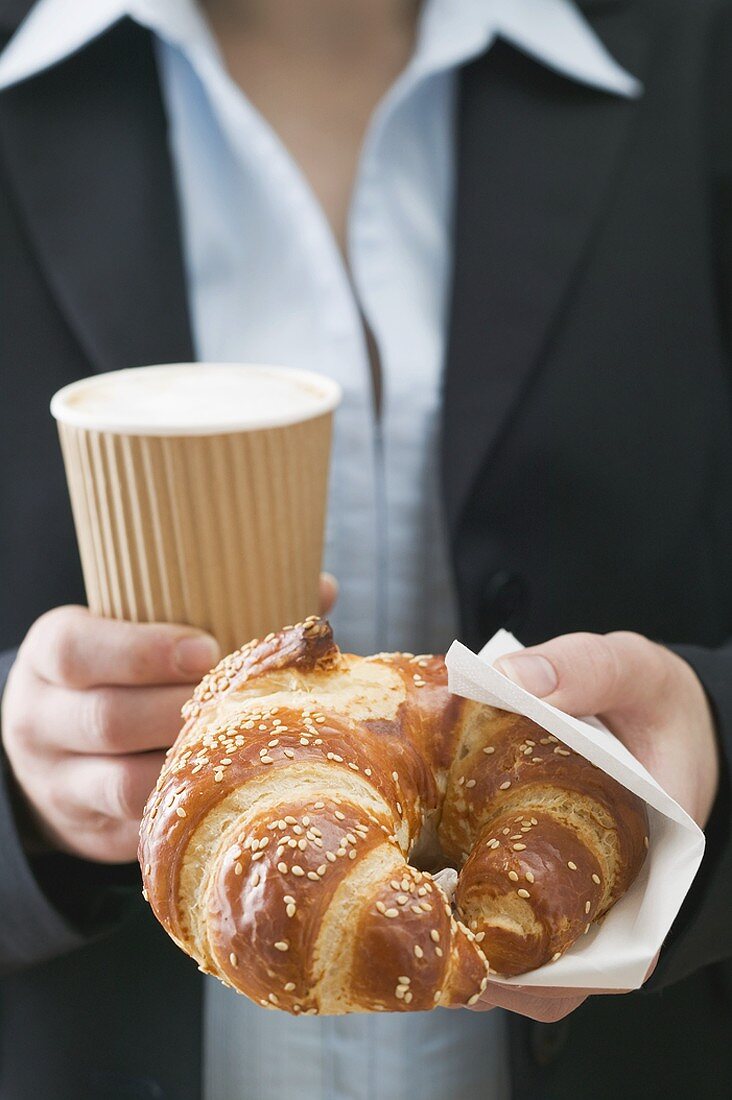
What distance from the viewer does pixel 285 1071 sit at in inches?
37.0

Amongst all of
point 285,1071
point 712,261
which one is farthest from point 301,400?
point 285,1071

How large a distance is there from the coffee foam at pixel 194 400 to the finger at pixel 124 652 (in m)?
0.12

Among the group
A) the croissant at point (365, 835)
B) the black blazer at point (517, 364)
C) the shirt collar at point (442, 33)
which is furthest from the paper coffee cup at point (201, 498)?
the shirt collar at point (442, 33)

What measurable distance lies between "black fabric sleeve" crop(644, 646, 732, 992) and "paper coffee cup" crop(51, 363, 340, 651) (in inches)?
11.3

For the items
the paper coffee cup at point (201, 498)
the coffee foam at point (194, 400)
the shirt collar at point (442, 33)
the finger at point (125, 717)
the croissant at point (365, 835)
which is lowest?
the finger at point (125, 717)

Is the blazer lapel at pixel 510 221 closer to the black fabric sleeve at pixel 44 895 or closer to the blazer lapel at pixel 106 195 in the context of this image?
the blazer lapel at pixel 106 195

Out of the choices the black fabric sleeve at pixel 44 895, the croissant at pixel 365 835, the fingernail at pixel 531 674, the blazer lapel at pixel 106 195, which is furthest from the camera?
the blazer lapel at pixel 106 195

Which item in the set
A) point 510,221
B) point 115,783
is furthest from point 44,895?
point 510,221

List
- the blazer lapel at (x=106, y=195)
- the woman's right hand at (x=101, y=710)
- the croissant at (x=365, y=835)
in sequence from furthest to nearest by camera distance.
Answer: the blazer lapel at (x=106, y=195), the woman's right hand at (x=101, y=710), the croissant at (x=365, y=835)

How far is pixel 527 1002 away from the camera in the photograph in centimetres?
51

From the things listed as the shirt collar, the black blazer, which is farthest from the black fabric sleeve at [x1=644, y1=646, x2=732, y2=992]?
the shirt collar

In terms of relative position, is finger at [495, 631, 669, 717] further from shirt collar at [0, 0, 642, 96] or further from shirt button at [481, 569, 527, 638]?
shirt collar at [0, 0, 642, 96]

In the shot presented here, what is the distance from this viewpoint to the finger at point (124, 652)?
0.62 m

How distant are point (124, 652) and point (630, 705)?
29cm
